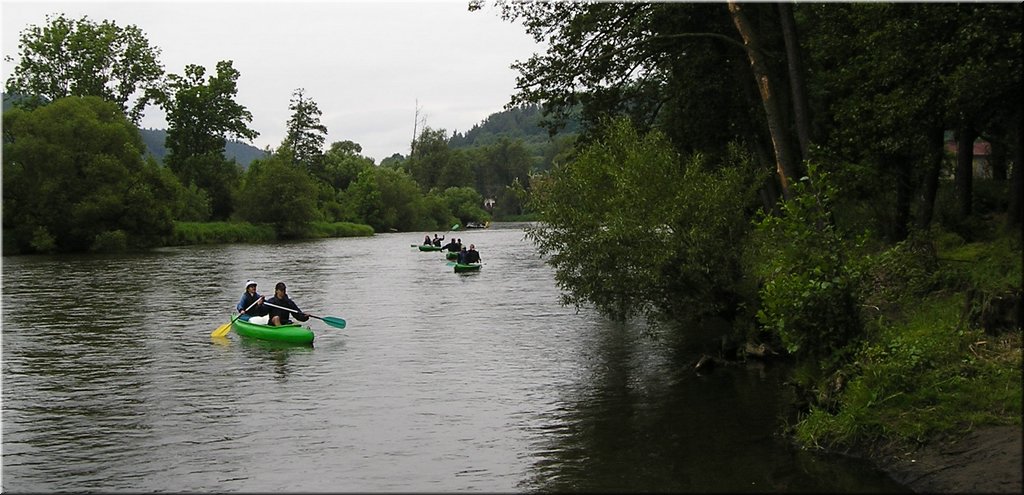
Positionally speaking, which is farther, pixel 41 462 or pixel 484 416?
pixel 484 416

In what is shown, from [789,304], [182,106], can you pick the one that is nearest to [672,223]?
[789,304]

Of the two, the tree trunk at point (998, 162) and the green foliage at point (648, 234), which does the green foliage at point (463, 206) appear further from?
the green foliage at point (648, 234)

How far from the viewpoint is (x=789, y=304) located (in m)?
11.5

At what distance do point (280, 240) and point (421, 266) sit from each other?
3837 centimetres

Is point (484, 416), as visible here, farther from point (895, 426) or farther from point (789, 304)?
point (895, 426)

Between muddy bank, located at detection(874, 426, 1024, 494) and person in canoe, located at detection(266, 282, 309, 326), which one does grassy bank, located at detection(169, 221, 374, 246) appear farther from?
muddy bank, located at detection(874, 426, 1024, 494)

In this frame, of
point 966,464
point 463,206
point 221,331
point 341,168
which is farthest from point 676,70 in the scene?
point 463,206

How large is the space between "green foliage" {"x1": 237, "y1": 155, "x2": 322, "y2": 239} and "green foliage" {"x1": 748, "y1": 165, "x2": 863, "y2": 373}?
74.9m

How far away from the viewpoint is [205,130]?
87.0 metres

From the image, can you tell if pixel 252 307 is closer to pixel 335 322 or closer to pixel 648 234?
pixel 335 322

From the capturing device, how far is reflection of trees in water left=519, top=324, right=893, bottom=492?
9602mm

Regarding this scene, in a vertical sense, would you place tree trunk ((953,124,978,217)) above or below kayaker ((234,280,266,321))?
above

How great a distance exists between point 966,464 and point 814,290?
124 inches

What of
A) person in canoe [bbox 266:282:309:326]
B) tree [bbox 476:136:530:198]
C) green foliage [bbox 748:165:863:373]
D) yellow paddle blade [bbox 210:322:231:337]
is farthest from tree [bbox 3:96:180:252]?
tree [bbox 476:136:530:198]
